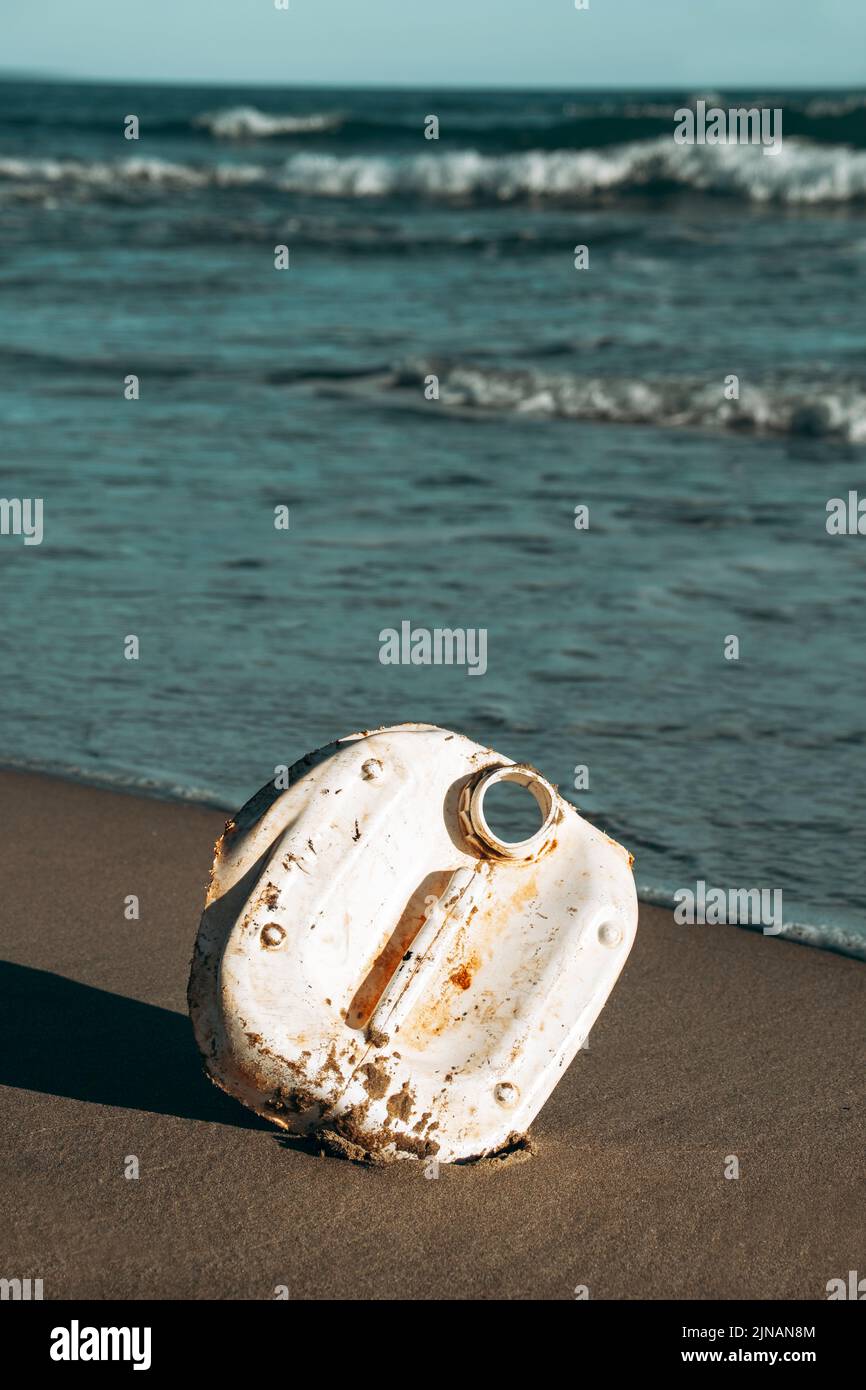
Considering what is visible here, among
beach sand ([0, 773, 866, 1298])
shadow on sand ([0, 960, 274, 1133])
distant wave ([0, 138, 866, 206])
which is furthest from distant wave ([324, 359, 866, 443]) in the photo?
distant wave ([0, 138, 866, 206])

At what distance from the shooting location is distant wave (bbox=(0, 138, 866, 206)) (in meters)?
21.4

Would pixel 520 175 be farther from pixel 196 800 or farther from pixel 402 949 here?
pixel 402 949

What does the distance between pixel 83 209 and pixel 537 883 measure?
1918 centimetres

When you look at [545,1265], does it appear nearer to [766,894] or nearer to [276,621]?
[766,894]

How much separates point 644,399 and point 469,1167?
7375 mm

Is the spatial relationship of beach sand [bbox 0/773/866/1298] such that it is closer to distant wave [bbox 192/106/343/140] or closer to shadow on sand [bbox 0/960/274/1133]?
shadow on sand [bbox 0/960/274/1133]

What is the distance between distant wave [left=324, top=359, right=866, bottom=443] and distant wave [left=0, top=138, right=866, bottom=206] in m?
12.4

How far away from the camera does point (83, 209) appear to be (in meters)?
20.3

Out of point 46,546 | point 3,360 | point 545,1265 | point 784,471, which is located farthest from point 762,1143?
point 3,360

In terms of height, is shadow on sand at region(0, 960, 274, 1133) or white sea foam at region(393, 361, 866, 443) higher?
white sea foam at region(393, 361, 866, 443)

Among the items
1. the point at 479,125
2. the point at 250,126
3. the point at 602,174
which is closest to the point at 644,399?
the point at 602,174

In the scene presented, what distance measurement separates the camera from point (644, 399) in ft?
31.0

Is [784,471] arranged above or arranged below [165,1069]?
above

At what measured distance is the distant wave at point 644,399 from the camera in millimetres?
9016
